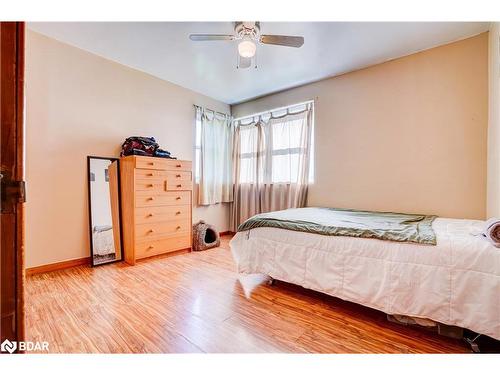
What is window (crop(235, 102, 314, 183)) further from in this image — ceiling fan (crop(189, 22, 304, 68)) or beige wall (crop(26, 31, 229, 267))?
beige wall (crop(26, 31, 229, 267))

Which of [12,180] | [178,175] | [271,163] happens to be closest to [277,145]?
[271,163]

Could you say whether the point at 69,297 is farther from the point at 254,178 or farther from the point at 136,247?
the point at 254,178

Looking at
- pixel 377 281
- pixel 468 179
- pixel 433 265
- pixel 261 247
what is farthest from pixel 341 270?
pixel 468 179

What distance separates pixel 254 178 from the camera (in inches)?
155

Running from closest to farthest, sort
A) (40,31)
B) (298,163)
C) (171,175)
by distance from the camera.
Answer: (40,31) < (171,175) < (298,163)

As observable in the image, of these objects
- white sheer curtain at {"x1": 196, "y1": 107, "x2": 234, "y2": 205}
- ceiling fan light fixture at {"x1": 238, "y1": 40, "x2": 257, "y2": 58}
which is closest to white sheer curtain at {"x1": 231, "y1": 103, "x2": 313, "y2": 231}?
white sheer curtain at {"x1": 196, "y1": 107, "x2": 234, "y2": 205}

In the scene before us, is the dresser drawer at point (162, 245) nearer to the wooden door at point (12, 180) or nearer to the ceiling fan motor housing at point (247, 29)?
the wooden door at point (12, 180)

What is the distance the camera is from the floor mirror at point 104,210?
2.60 meters

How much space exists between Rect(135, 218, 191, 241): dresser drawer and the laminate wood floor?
1.67ft

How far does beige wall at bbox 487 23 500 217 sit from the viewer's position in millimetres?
1836

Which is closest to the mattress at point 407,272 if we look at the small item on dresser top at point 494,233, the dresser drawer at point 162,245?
the small item on dresser top at point 494,233

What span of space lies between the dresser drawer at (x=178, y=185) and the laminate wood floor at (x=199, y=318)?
3.61 ft

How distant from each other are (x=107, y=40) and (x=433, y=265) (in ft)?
11.3

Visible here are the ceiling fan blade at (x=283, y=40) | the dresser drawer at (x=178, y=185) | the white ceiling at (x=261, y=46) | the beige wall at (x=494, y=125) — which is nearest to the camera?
the beige wall at (x=494, y=125)
